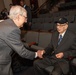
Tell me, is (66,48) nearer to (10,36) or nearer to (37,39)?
(10,36)

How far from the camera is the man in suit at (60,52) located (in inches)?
93.8

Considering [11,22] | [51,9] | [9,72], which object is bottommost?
[51,9]

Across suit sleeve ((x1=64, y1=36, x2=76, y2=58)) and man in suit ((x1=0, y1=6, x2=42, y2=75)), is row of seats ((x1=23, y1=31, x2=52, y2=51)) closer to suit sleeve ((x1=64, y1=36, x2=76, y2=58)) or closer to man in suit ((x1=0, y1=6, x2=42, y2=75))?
suit sleeve ((x1=64, y1=36, x2=76, y2=58))

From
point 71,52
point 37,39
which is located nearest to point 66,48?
point 71,52

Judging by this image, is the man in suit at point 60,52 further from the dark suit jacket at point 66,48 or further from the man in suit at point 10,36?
the man in suit at point 10,36

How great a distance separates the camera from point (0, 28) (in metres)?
1.59

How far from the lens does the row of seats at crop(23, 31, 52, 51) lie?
11.0 feet

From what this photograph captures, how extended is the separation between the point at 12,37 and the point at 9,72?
0.46 m

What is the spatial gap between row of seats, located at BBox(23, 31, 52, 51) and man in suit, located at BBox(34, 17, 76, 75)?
52 cm

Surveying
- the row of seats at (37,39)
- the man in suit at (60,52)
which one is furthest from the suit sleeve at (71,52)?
the row of seats at (37,39)

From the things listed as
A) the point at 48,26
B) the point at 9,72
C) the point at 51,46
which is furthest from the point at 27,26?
the point at 9,72

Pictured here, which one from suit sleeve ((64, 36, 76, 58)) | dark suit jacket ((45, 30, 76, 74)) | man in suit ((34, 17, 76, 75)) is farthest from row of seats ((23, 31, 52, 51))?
suit sleeve ((64, 36, 76, 58))

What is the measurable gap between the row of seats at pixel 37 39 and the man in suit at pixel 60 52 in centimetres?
52

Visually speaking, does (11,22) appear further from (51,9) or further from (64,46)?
(51,9)
